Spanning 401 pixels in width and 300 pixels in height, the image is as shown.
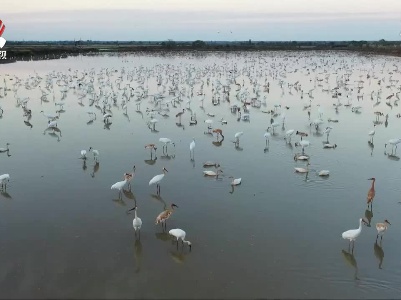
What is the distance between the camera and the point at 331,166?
14.6 m

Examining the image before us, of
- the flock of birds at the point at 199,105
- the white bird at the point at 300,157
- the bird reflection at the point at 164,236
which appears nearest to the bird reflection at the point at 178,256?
the flock of birds at the point at 199,105

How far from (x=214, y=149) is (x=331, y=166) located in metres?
4.40

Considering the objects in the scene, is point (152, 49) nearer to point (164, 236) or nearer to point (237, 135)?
point (237, 135)

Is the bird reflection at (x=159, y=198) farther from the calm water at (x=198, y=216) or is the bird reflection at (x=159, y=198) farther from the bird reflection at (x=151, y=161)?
the bird reflection at (x=151, y=161)

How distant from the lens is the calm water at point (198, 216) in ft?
27.6

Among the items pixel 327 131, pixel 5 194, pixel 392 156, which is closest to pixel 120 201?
pixel 5 194

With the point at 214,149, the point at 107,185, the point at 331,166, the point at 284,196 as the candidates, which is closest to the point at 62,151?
the point at 107,185

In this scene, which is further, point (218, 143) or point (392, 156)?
point (218, 143)

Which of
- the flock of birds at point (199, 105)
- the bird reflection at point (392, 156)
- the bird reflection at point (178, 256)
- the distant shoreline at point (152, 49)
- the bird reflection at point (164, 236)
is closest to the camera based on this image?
the bird reflection at point (178, 256)

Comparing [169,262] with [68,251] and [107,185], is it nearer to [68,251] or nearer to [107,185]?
[68,251]

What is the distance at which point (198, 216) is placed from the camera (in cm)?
1109

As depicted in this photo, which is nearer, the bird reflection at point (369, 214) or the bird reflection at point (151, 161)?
the bird reflection at point (369, 214)

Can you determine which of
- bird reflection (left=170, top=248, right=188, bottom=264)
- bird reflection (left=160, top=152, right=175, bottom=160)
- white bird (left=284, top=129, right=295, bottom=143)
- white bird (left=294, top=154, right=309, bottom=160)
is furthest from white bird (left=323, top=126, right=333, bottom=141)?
bird reflection (left=170, top=248, right=188, bottom=264)

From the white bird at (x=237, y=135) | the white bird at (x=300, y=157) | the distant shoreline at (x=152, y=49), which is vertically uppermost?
the distant shoreline at (x=152, y=49)
